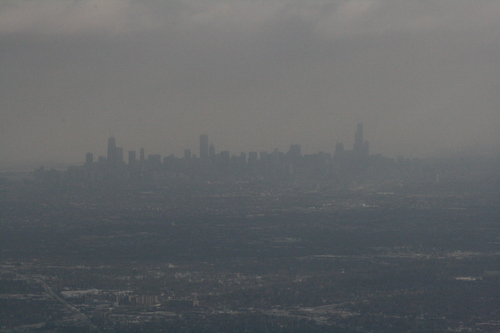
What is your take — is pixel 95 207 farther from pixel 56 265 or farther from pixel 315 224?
pixel 56 265

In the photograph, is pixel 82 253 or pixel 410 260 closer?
pixel 410 260

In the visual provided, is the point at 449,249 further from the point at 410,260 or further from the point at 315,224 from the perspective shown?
the point at 315,224

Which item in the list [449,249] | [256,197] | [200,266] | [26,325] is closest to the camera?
[26,325]

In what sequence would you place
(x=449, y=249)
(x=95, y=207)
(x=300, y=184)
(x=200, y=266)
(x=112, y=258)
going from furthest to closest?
(x=300, y=184) → (x=95, y=207) → (x=449, y=249) → (x=112, y=258) → (x=200, y=266)

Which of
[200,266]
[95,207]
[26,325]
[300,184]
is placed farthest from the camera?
[300,184]

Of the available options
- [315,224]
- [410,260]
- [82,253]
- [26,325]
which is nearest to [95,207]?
[315,224]

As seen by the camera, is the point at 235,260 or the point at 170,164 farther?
the point at 170,164

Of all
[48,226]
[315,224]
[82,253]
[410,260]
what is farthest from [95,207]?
[410,260]

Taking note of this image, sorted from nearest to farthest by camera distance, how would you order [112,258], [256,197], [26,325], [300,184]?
1. [26,325]
2. [112,258]
3. [256,197]
4. [300,184]
